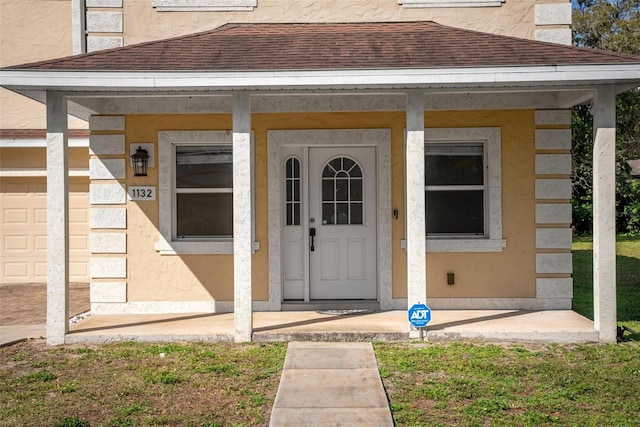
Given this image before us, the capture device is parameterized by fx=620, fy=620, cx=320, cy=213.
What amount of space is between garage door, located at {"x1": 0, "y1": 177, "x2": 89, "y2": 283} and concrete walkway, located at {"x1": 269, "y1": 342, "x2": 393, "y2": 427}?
754cm

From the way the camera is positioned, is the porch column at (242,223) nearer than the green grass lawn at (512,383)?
No

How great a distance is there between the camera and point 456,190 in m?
8.80

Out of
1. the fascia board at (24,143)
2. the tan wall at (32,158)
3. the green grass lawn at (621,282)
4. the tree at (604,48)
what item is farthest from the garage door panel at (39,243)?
the tree at (604,48)

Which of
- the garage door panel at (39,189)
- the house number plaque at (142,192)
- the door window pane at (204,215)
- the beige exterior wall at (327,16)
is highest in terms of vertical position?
the beige exterior wall at (327,16)

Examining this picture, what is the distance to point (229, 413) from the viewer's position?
4.93 meters

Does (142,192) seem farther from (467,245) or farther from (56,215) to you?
(467,245)

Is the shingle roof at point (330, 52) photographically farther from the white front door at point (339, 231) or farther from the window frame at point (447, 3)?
the white front door at point (339, 231)

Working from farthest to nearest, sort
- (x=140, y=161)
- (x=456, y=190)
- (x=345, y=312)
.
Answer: (x=456, y=190), (x=140, y=161), (x=345, y=312)

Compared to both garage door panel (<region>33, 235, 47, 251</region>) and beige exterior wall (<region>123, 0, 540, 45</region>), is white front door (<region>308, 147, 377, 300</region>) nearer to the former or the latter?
beige exterior wall (<region>123, 0, 540, 45</region>)

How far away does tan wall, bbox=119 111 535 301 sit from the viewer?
8625 mm

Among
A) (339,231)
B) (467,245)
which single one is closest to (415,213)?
(467,245)

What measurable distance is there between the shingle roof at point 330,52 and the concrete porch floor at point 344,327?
9.87 ft

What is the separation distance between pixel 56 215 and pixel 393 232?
4336 millimetres

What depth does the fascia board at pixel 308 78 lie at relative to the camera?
21.9ft
